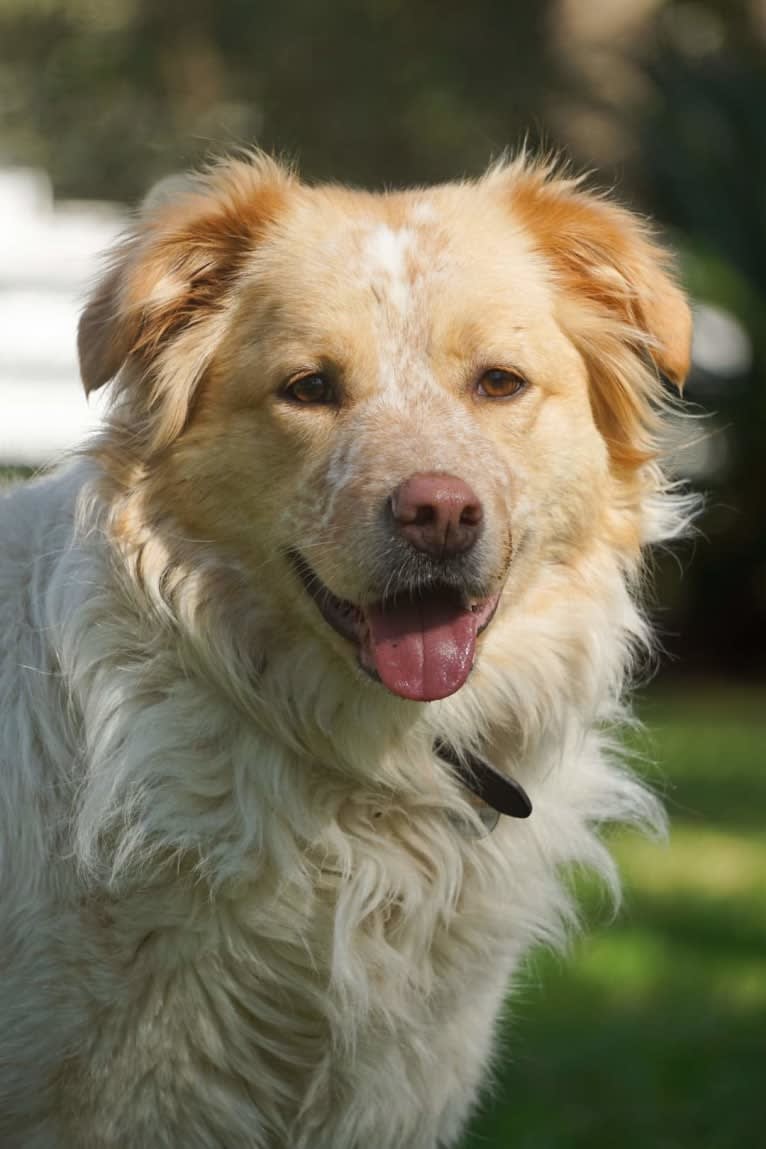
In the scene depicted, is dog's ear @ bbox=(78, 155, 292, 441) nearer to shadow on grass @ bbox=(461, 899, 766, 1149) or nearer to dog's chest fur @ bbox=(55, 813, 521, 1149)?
dog's chest fur @ bbox=(55, 813, 521, 1149)

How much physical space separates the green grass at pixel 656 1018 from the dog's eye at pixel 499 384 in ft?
6.89

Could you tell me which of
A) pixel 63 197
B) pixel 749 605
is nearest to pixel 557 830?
pixel 749 605

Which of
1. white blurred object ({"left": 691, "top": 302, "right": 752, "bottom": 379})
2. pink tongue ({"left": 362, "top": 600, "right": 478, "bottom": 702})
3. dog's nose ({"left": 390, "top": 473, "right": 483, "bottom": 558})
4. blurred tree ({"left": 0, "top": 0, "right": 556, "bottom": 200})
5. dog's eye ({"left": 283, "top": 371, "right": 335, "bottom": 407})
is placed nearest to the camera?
dog's nose ({"left": 390, "top": 473, "right": 483, "bottom": 558})

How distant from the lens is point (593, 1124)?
529 centimetres

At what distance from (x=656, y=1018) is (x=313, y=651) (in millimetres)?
2757

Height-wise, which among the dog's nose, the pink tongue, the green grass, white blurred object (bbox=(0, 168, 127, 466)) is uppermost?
the dog's nose

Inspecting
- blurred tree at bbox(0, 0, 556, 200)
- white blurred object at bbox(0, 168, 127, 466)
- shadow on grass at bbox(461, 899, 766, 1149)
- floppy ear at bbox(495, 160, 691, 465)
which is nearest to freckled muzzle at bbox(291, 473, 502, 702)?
floppy ear at bbox(495, 160, 691, 465)

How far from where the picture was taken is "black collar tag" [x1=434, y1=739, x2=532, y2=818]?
4207 mm

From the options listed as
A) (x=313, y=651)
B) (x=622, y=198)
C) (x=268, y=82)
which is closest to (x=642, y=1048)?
(x=313, y=651)

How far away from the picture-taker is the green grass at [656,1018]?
17.4 feet

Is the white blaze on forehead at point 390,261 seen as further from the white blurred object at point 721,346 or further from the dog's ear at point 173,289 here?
the white blurred object at point 721,346

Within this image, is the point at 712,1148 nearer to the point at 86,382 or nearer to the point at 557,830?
the point at 557,830

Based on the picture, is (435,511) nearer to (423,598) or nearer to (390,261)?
(423,598)

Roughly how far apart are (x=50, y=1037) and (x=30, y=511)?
132cm
